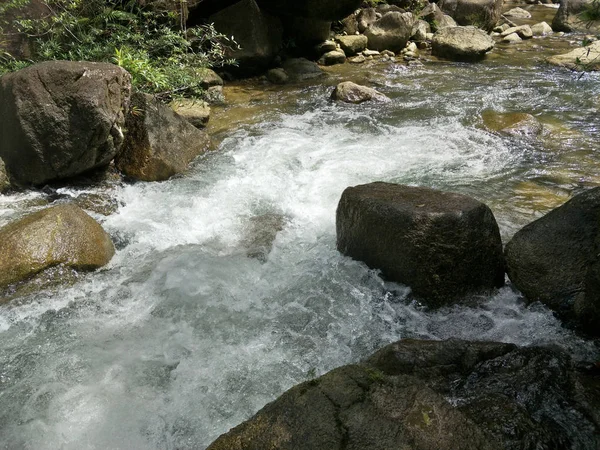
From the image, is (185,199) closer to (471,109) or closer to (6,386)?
(6,386)

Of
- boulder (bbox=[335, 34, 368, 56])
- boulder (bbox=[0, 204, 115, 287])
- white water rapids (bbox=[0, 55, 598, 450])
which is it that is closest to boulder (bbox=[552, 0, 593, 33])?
boulder (bbox=[335, 34, 368, 56])

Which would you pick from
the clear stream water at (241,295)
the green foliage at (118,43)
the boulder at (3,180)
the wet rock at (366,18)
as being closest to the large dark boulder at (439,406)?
the clear stream water at (241,295)

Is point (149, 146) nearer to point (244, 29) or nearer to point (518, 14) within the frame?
point (244, 29)

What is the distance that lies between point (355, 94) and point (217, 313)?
6834 millimetres

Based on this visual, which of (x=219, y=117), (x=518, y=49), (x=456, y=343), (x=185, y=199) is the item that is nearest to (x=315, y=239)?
(x=185, y=199)

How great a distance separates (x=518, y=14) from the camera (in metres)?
18.8

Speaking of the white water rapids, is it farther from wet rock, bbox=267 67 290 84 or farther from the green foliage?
wet rock, bbox=267 67 290 84

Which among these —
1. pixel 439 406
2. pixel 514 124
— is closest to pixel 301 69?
pixel 514 124

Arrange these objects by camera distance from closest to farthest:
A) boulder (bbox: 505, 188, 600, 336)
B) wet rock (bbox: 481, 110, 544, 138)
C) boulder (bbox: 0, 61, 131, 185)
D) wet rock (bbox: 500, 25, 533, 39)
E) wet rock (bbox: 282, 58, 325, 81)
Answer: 1. boulder (bbox: 505, 188, 600, 336)
2. boulder (bbox: 0, 61, 131, 185)
3. wet rock (bbox: 481, 110, 544, 138)
4. wet rock (bbox: 282, 58, 325, 81)
5. wet rock (bbox: 500, 25, 533, 39)

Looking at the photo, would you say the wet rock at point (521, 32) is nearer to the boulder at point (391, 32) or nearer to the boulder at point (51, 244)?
the boulder at point (391, 32)

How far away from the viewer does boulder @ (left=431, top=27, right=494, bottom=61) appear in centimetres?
1269

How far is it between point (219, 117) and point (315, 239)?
4.61 meters

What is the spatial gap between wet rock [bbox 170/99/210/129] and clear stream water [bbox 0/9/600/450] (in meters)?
0.32

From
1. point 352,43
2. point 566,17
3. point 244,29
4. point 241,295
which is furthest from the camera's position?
point 566,17
